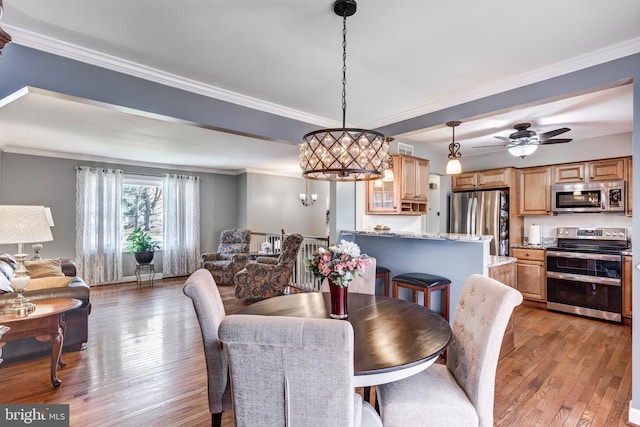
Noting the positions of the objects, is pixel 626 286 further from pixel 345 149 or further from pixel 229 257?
pixel 229 257

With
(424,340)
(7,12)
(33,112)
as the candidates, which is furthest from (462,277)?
(33,112)

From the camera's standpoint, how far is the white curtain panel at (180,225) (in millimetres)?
7117

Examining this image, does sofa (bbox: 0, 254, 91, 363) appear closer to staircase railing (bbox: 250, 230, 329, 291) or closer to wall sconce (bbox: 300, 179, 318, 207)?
staircase railing (bbox: 250, 230, 329, 291)

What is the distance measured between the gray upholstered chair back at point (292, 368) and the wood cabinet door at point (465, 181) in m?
5.51

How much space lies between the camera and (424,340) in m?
1.62

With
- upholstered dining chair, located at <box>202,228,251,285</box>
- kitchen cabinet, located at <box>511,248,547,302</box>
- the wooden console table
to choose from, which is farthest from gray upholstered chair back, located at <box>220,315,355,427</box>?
upholstered dining chair, located at <box>202,228,251,285</box>

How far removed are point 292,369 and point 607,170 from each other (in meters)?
5.49

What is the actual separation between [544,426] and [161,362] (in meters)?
3.08

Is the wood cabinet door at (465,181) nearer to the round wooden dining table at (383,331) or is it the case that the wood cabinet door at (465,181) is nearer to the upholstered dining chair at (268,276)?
the upholstered dining chair at (268,276)

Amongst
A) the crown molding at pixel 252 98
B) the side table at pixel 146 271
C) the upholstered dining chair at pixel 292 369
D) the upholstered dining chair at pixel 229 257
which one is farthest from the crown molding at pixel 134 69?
the side table at pixel 146 271

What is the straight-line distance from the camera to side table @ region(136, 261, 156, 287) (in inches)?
253

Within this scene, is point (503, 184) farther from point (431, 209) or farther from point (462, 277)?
point (462, 277)

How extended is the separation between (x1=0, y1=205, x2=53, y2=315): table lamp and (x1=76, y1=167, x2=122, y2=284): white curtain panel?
4101mm

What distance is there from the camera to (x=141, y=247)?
646 centimetres
